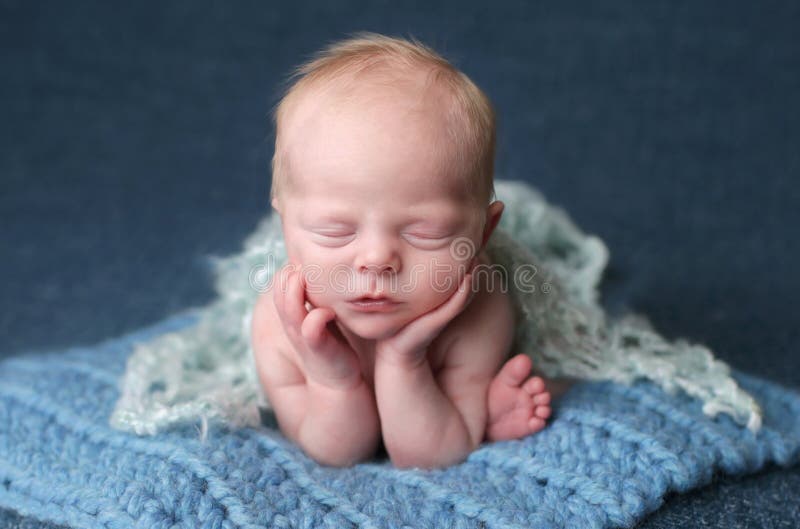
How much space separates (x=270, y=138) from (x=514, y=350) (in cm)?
72

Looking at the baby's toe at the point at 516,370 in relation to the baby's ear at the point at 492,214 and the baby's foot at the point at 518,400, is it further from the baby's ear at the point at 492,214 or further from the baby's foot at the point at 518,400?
the baby's ear at the point at 492,214

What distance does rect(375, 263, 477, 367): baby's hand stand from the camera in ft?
3.29

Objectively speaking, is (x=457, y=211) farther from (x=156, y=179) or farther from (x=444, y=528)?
(x=156, y=179)

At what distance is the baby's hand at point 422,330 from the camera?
3.29ft

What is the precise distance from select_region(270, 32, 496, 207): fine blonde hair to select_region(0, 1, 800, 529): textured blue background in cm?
77

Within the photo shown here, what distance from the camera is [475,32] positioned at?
7.04ft

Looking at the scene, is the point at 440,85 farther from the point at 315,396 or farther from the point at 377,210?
the point at 315,396

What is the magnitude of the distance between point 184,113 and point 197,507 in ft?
4.47

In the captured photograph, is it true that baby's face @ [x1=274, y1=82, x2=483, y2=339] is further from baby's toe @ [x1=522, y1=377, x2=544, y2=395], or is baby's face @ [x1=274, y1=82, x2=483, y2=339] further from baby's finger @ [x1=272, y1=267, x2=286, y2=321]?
baby's toe @ [x1=522, y1=377, x2=544, y2=395]

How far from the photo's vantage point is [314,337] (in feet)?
3.28

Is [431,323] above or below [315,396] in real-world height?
above

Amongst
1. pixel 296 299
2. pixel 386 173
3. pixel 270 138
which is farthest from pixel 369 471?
pixel 270 138

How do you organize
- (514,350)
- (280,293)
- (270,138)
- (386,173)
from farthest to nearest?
(270,138) → (514,350) → (280,293) → (386,173)

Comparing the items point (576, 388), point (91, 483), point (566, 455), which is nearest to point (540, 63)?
point (576, 388)
